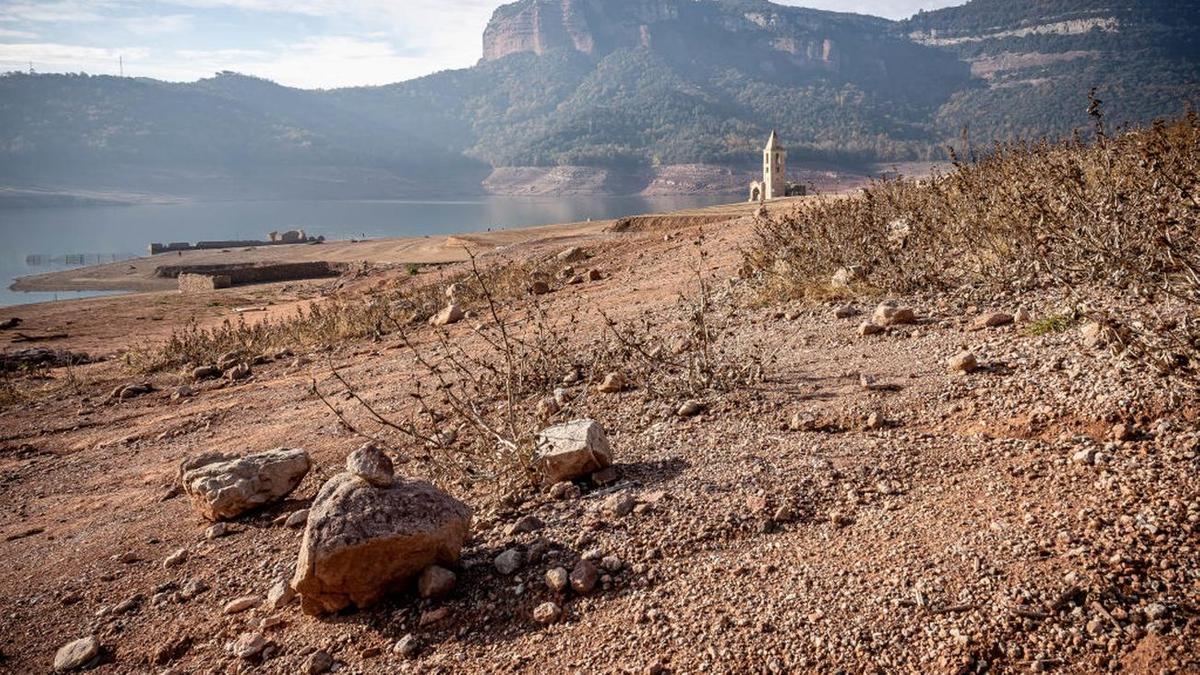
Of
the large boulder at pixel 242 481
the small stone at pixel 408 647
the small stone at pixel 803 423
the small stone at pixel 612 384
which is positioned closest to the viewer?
the small stone at pixel 408 647

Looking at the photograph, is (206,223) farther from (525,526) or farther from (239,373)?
(525,526)

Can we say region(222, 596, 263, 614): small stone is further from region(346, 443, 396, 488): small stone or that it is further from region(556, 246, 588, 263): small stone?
region(556, 246, 588, 263): small stone

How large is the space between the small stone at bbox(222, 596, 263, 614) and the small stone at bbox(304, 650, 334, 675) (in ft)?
2.12

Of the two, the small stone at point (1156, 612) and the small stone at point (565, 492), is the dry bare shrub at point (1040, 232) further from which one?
the small stone at point (565, 492)

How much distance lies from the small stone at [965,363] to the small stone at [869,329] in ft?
3.25

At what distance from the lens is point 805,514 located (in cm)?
276

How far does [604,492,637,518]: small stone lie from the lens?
116 inches

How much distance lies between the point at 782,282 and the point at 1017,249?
6.32 ft

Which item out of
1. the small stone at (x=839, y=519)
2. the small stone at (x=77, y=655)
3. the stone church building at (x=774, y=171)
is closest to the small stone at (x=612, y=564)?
the small stone at (x=839, y=519)

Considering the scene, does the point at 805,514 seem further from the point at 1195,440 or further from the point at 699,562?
the point at 1195,440

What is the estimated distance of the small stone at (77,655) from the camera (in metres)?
2.85

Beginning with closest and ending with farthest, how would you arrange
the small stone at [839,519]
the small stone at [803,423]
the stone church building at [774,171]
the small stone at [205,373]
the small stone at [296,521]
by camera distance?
the small stone at [839,519] → the small stone at [803,423] → the small stone at [296,521] → the small stone at [205,373] → the stone church building at [774,171]

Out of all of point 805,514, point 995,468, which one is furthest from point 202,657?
point 995,468

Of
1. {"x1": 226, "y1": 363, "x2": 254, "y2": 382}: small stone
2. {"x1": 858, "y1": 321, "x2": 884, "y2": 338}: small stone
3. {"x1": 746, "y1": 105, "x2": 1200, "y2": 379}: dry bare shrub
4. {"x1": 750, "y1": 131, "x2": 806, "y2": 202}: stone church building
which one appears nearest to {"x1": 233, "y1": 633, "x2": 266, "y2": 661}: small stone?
{"x1": 746, "y1": 105, "x2": 1200, "y2": 379}: dry bare shrub
